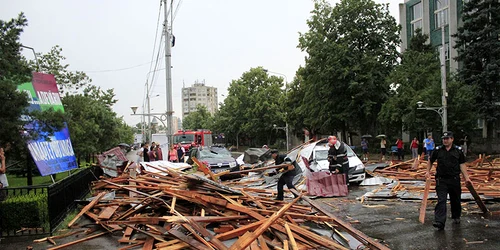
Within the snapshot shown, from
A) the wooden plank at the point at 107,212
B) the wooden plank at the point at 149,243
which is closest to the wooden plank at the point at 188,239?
the wooden plank at the point at 149,243

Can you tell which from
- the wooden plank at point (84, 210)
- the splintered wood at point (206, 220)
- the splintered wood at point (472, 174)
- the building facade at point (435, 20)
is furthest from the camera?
the building facade at point (435, 20)

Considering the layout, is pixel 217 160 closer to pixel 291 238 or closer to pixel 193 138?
pixel 291 238

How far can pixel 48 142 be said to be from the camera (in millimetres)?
12516

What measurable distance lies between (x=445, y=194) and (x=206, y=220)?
173 inches

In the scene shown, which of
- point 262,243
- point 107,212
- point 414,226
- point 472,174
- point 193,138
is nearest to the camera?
point 262,243

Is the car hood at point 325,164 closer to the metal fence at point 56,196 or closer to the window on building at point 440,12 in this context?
the metal fence at point 56,196

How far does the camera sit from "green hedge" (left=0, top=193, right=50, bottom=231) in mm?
8055

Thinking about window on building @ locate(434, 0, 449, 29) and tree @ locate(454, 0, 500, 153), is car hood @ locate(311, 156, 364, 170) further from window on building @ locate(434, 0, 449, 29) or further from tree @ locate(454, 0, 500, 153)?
window on building @ locate(434, 0, 449, 29)

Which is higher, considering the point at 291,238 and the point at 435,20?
the point at 435,20

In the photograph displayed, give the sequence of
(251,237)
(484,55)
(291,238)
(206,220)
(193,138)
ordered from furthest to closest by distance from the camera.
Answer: (193,138), (484,55), (206,220), (291,238), (251,237)

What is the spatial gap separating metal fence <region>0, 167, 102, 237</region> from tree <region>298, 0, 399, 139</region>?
28837 mm

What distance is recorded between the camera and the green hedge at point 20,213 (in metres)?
8.05

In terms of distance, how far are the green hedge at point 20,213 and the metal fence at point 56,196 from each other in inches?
3.8

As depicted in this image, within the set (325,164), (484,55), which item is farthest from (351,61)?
(325,164)
